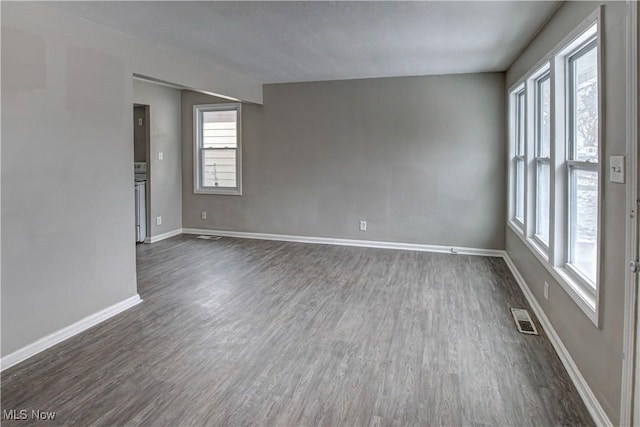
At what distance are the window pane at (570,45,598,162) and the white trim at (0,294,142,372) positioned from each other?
3699 millimetres

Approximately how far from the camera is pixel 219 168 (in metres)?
6.82

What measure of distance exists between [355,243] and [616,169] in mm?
4366

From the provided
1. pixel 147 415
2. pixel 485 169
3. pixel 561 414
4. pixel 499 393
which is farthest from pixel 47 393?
pixel 485 169

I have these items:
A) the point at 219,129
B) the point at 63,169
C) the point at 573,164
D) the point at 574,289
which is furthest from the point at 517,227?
the point at 219,129

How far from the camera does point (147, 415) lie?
2.07 metres

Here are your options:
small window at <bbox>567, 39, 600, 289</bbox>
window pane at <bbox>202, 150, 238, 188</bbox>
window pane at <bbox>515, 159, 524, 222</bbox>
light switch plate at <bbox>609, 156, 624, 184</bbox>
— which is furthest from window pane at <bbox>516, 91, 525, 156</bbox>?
window pane at <bbox>202, 150, 238, 188</bbox>

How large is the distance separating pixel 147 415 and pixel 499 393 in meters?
1.91

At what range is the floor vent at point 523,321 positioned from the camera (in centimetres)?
308

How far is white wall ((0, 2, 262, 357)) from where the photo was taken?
2596mm

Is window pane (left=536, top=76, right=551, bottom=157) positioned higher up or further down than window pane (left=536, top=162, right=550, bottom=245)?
higher up

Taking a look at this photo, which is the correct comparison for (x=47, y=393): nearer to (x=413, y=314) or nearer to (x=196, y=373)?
(x=196, y=373)

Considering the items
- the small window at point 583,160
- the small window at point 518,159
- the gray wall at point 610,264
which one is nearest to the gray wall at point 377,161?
the small window at point 518,159

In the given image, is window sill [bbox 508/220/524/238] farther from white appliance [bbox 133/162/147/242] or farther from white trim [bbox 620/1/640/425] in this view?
white appliance [bbox 133/162/147/242]

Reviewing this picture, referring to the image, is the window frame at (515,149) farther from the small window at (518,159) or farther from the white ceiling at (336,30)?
the white ceiling at (336,30)
